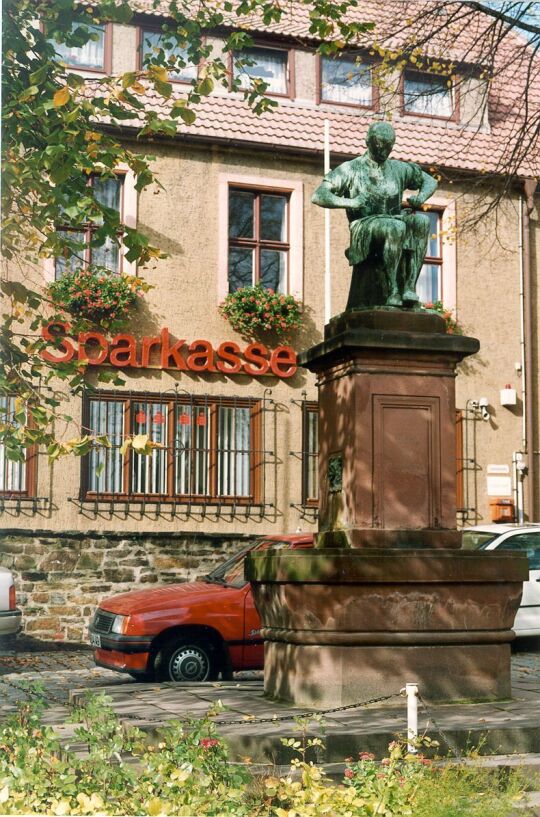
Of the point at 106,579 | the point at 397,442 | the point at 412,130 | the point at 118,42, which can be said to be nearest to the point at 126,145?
the point at 118,42

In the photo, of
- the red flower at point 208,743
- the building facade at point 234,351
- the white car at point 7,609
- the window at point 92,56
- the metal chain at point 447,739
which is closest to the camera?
the red flower at point 208,743

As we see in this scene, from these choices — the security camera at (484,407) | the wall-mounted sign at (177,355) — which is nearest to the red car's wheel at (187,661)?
the wall-mounted sign at (177,355)

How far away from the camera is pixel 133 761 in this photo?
6762 millimetres

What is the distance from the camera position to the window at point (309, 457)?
19531 mm

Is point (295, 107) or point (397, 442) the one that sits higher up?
point (295, 107)

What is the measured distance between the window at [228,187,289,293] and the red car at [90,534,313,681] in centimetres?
857

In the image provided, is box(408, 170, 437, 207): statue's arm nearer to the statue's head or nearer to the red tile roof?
the statue's head

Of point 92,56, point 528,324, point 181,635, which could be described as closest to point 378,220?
point 181,635

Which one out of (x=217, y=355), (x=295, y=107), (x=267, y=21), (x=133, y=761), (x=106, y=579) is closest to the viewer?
(x=133, y=761)

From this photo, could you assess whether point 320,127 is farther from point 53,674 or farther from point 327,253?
point 53,674

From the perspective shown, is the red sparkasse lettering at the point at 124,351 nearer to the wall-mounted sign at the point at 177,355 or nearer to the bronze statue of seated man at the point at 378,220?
the wall-mounted sign at the point at 177,355

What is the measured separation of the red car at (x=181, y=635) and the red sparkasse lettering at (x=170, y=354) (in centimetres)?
703

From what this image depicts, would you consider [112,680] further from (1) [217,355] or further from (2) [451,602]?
(1) [217,355]

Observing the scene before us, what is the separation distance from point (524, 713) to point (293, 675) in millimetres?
1614
